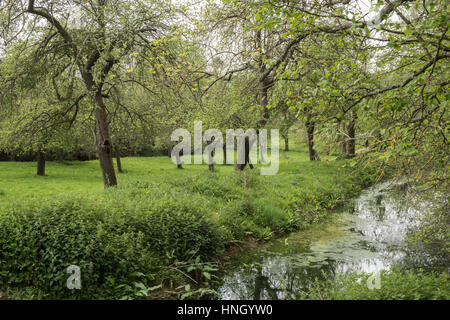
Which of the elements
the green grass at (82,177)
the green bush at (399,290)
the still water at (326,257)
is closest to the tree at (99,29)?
the green grass at (82,177)

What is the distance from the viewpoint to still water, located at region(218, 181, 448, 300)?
737cm

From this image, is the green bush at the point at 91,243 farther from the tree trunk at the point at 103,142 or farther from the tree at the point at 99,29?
the tree trunk at the point at 103,142

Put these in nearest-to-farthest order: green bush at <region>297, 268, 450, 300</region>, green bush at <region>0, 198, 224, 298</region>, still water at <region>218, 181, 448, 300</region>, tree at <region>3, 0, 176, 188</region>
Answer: green bush at <region>297, 268, 450, 300</region> < green bush at <region>0, 198, 224, 298</region> < still water at <region>218, 181, 448, 300</region> < tree at <region>3, 0, 176, 188</region>

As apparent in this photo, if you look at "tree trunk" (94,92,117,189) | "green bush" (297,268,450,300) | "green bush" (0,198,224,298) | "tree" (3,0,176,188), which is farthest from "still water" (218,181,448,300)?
"tree" (3,0,176,188)

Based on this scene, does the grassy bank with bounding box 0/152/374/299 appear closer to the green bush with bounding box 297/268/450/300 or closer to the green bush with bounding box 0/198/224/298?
the green bush with bounding box 0/198/224/298

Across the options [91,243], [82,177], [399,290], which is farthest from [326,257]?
[82,177]

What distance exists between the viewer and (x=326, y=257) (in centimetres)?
884

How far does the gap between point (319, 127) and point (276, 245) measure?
5.28 m

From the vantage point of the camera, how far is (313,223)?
12.4 metres
